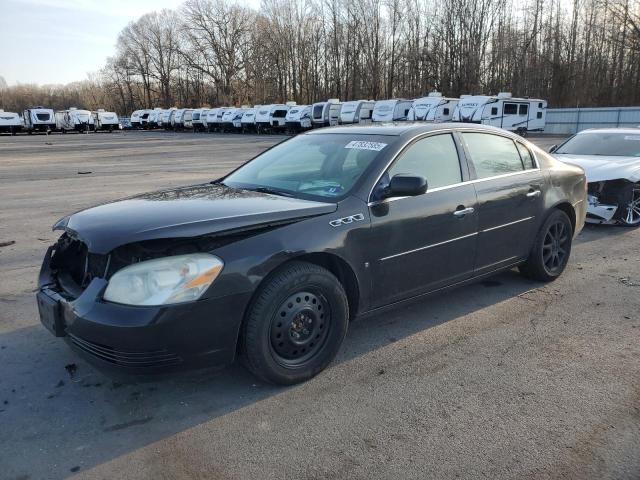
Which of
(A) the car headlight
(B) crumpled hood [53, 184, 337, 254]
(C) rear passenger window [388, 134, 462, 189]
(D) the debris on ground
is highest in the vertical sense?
(C) rear passenger window [388, 134, 462, 189]

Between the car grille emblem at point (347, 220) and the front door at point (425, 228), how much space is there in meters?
0.11

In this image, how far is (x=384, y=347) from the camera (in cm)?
376

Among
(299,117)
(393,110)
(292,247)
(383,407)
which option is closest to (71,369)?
(292,247)

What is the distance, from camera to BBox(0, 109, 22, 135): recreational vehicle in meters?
50.7

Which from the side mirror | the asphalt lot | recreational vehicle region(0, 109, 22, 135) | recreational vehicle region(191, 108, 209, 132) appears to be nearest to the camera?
the asphalt lot

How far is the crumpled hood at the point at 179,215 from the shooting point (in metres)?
2.84

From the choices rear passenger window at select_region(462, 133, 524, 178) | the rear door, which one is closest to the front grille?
the rear door

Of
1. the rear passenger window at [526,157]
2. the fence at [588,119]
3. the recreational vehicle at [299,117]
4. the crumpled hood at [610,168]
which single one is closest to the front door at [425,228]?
the rear passenger window at [526,157]

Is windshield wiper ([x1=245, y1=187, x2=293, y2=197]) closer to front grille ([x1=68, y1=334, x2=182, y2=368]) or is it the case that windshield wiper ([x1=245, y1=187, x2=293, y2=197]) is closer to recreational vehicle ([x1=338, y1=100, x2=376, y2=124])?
front grille ([x1=68, y1=334, x2=182, y2=368])

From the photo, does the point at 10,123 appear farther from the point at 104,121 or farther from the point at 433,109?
the point at 433,109

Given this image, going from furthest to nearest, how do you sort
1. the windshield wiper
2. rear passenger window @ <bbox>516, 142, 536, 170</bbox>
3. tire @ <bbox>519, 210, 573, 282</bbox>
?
1. tire @ <bbox>519, 210, 573, 282</bbox>
2. rear passenger window @ <bbox>516, 142, 536, 170</bbox>
3. the windshield wiper

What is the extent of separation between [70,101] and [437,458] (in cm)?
12849

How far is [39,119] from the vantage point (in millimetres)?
52500

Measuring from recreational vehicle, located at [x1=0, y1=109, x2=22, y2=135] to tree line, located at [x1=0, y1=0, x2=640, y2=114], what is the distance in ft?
102
